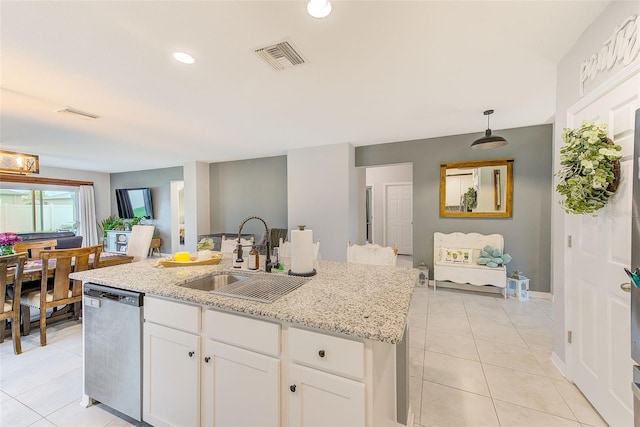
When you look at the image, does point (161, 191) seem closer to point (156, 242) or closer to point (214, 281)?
point (156, 242)

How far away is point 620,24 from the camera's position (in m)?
1.40

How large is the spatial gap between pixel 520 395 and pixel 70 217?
10119mm

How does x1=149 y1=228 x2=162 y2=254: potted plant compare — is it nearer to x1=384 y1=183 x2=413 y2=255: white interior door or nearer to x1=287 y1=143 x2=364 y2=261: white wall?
x1=287 y1=143 x2=364 y2=261: white wall

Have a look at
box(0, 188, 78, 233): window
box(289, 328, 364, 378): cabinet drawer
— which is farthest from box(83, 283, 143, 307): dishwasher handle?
box(0, 188, 78, 233): window

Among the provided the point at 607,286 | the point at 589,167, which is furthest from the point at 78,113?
the point at 607,286

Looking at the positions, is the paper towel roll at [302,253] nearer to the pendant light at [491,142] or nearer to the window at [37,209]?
the pendant light at [491,142]

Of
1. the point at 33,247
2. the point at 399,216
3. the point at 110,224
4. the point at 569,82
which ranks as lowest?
the point at 33,247

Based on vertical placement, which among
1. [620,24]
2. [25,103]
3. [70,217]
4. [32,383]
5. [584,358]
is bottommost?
[32,383]

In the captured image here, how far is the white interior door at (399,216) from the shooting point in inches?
275

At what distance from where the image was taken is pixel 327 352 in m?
1.02

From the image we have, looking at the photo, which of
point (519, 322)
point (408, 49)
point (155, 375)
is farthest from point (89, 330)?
point (519, 322)

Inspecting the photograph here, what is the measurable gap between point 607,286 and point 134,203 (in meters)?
9.06

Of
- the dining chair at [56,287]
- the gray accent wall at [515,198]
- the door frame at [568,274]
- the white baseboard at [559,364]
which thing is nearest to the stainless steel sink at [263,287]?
the door frame at [568,274]

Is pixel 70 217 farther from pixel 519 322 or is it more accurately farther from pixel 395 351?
pixel 519 322
